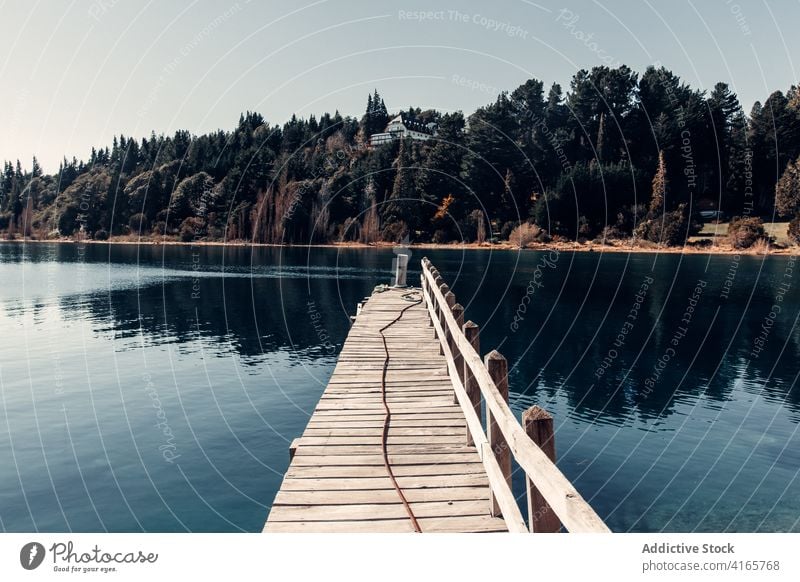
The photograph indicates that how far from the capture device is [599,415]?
18500 millimetres

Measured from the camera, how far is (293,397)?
19.8 m

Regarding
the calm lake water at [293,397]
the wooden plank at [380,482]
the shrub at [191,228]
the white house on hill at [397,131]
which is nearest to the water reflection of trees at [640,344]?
the calm lake water at [293,397]

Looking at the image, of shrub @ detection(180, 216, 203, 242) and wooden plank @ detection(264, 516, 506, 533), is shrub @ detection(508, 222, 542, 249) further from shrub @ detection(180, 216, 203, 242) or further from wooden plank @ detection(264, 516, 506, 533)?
wooden plank @ detection(264, 516, 506, 533)

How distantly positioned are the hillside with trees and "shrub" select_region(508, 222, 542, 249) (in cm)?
106

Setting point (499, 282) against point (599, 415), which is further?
point (499, 282)

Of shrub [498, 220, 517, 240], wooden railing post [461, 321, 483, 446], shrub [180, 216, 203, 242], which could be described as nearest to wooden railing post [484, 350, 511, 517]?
wooden railing post [461, 321, 483, 446]

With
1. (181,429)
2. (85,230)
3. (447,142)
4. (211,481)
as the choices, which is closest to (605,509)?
(211,481)

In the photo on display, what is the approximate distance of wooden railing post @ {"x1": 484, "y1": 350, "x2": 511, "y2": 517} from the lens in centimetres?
654

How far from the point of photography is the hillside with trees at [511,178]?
105688 mm

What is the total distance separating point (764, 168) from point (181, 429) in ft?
401
